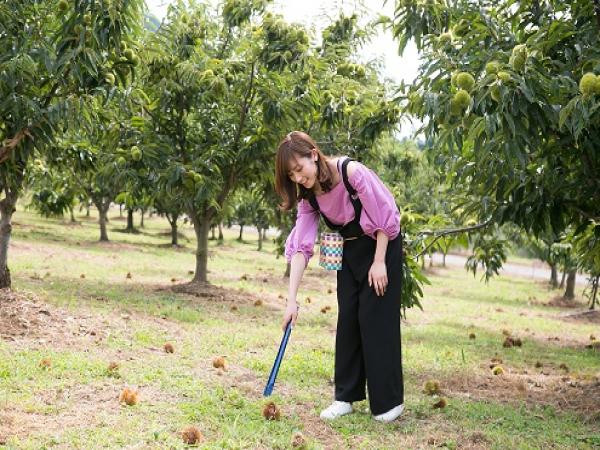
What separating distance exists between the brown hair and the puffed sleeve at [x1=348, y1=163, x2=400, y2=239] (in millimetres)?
156

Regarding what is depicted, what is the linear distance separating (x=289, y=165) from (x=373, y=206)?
0.52 m

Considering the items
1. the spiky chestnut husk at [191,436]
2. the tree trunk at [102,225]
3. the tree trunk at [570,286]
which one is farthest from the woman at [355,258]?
the tree trunk at [102,225]

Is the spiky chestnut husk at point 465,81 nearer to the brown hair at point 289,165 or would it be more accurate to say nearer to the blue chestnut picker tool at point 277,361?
the brown hair at point 289,165

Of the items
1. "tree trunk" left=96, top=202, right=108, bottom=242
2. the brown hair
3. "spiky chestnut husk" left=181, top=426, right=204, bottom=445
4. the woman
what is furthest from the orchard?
"tree trunk" left=96, top=202, right=108, bottom=242

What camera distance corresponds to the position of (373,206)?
3508 millimetres

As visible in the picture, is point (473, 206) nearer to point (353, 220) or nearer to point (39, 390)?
point (353, 220)

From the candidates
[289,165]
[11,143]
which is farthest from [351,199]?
[11,143]

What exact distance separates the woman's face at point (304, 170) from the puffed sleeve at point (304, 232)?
319 mm

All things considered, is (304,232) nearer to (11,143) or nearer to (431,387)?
(431,387)

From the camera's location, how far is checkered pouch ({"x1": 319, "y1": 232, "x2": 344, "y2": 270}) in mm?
3738

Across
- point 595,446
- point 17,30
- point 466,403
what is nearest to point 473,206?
point 466,403

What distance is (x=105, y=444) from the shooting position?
2982 mm

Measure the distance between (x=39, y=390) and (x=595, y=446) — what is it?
314 cm

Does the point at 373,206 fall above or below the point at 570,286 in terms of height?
above
